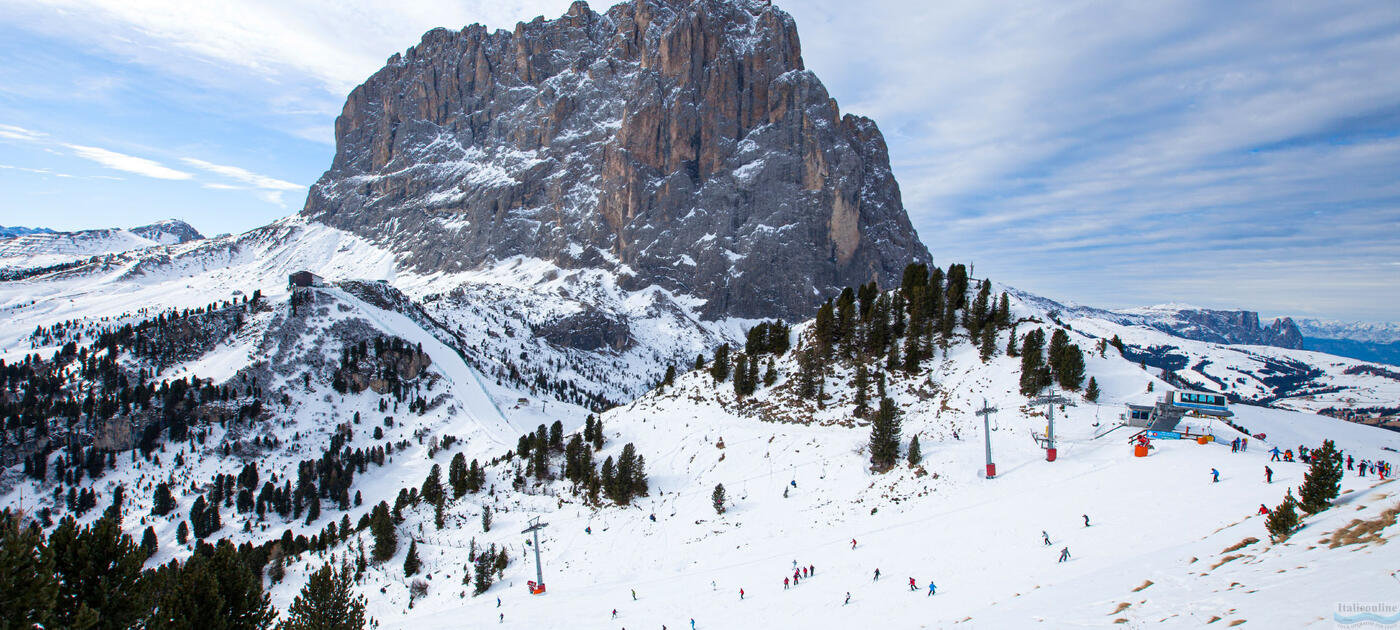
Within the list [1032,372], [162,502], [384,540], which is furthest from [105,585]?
[162,502]

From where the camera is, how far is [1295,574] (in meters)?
16.9

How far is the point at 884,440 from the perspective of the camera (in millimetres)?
53156

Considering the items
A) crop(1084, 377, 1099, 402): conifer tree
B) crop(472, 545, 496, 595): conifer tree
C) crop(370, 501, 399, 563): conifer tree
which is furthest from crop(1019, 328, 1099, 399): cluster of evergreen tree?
crop(370, 501, 399, 563): conifer tree

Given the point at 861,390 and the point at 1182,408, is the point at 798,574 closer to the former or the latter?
the point at 1182,408

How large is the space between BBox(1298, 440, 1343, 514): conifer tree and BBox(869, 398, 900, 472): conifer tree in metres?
29.7

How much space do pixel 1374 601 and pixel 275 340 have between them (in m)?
179

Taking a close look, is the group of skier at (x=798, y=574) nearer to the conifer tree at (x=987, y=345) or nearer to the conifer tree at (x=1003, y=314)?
the conifer tree at (x=987, y=345)

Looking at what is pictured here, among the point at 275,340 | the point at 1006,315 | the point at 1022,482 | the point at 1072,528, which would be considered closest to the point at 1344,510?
the point at 1072,528

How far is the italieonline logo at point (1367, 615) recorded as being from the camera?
11570mm

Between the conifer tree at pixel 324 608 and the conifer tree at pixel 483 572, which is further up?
the conifer tree at pixel 324 608

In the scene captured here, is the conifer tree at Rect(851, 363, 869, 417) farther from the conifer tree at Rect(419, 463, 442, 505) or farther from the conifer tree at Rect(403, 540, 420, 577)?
the conifer tree at Rect(419, 463, 442, 505)

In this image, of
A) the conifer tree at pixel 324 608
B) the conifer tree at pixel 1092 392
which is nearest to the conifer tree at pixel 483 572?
the conifer tree at pixel 324 608

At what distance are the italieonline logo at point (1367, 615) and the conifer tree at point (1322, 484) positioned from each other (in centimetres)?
1411

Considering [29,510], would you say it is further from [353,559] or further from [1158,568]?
[1158,568]
